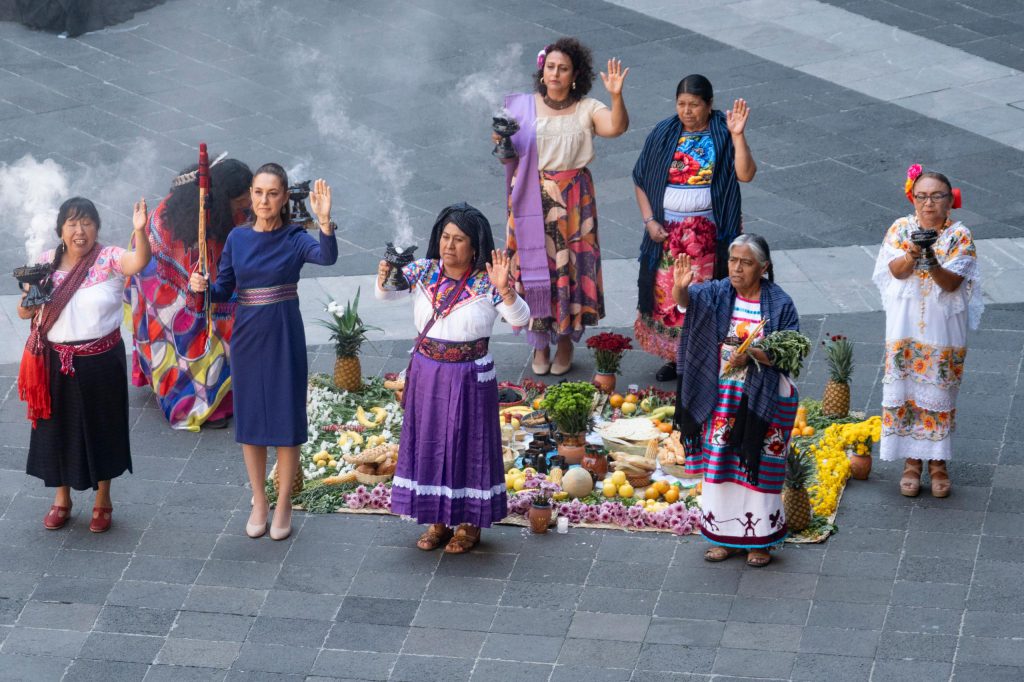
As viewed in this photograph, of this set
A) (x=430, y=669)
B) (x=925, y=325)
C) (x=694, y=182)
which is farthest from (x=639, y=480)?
(x=430, y=669)

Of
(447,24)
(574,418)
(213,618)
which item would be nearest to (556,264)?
(574,418)

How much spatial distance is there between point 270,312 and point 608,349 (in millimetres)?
2492

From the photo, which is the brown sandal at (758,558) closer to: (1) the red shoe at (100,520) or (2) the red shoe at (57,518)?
(1) the red shoe at (100,520)

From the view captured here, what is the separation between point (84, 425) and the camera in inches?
349

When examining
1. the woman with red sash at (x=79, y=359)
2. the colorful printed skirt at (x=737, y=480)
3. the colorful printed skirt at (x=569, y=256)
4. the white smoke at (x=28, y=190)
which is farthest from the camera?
the white smoke at (x=28, y=190)

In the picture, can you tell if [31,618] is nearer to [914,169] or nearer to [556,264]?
[556,264]

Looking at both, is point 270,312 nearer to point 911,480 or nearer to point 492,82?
point 911,480

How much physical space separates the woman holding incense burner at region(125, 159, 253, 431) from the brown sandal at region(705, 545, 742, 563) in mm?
3229

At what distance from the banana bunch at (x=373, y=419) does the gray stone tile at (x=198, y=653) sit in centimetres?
241

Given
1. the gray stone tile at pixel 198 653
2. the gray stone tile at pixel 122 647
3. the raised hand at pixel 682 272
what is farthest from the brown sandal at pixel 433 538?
the raised hand at pixel 682 272

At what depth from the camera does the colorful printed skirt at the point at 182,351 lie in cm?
1017

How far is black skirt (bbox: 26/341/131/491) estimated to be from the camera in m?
8.83

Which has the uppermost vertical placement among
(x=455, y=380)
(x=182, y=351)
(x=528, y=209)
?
(x=528, y=209)

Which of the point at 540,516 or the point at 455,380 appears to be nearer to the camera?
the point at 455,380
